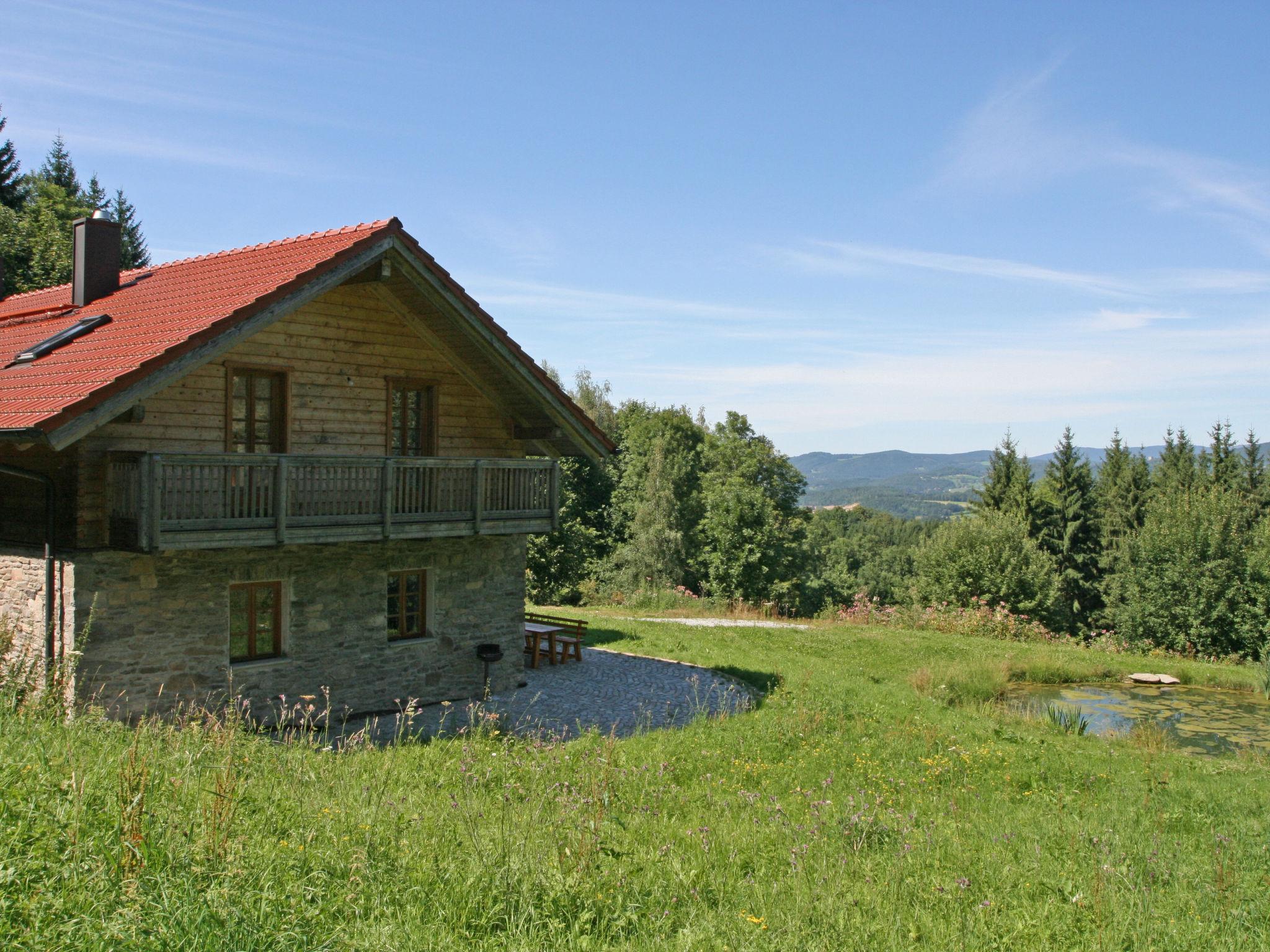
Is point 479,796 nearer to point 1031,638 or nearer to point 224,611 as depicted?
point 224,611

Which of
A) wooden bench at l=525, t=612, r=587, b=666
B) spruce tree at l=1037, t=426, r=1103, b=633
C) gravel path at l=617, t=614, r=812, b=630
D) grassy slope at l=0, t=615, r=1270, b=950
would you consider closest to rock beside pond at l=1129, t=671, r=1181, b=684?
gravel path at l=617, t=614, r=812, b=630

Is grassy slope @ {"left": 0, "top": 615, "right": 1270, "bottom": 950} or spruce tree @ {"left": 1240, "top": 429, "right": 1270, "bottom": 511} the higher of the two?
spruce tree @ {"left": 1240, "top": 429, "right": 1270, "bottom": 511}

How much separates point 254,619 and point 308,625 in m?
0.76

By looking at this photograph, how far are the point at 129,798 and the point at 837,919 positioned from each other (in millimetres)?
4411

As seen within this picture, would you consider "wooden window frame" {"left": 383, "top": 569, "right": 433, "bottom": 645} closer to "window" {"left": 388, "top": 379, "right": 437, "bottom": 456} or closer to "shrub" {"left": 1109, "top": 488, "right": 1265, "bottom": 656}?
"window" {"left": 388, "top": 379, "right": 437, "bottom": 456}

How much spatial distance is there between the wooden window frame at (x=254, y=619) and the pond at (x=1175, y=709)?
13.8 meters

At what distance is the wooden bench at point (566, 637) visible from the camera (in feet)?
63.8

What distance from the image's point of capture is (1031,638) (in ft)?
95.1

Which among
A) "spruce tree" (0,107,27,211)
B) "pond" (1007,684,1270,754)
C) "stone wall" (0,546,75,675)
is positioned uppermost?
"spruce tree" (0,107,27,211)

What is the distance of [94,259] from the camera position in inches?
650

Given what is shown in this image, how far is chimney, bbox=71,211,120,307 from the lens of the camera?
16.3 meters

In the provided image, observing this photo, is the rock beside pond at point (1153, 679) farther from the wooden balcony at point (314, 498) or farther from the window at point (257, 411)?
the window at point (257, 411)

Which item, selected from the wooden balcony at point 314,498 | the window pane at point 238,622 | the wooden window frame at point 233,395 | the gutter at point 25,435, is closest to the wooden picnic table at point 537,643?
the wooden balcony at point 314,498

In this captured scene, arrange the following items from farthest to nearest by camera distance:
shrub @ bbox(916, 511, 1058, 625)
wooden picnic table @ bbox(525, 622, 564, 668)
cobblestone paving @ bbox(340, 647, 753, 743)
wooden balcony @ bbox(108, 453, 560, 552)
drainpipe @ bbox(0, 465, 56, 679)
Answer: shrub @ bbox(916, 511, 1058, 625) < wooden picnic table @ bbox(525, 622, 564, 668) < cobblestone paving @ bbox(340, 647, 753, 743) < drainpipe @ bbox(0, 465, 56, 679) < wooden balcony @ bbox(108, 453, 560, 552)
